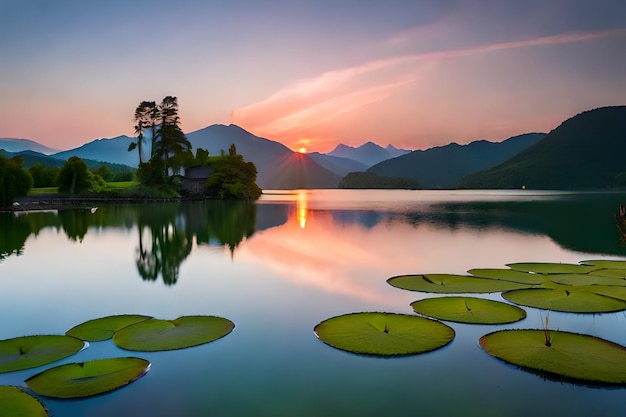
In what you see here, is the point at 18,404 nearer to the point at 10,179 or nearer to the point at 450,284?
the point at 450,284

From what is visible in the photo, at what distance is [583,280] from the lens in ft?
49.3

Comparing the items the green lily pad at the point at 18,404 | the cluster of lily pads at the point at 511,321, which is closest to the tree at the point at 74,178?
the cluster of lily pads at the point at 511,321

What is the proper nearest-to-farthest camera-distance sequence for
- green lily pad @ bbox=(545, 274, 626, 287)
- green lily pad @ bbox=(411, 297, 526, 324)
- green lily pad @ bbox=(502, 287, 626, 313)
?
green lily pad @ bbox=(411, 297, 526, 324) → green lily pad @ bbox=(502, 287, 626, 313) → green lily pad @ bbox=(545, 274, 626, 287)

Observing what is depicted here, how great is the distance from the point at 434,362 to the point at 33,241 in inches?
1104

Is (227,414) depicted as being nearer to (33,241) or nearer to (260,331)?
(260,331)

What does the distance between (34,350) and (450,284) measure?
39.5 ft

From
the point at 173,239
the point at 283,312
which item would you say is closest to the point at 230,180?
the point at 173,239

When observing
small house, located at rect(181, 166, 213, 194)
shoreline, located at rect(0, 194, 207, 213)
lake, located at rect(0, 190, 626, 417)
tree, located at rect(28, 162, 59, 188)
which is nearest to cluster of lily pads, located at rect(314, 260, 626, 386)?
lake, located at rect(0, 190, 626, 417)

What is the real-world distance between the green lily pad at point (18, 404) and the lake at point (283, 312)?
25cm

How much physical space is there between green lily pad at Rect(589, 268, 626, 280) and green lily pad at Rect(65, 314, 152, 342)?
614 inches

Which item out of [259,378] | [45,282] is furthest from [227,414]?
[45,282]

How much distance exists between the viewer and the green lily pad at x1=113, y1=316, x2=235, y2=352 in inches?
368

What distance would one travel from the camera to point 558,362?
26.8 feet

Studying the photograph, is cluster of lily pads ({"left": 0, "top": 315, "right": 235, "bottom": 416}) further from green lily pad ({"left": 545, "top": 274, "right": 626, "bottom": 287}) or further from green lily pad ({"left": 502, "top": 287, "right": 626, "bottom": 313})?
green lily pad ({"left": 545, "top": 274, "right": 626, "bottom": 287})
